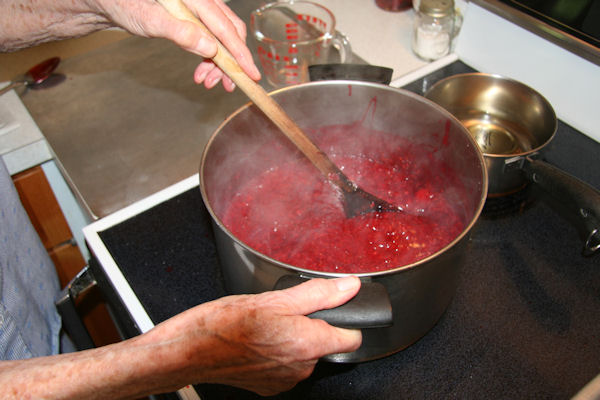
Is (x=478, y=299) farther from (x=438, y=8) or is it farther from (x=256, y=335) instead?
(x=438, y=8)

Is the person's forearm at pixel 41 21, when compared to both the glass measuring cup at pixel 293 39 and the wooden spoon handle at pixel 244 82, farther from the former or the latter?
the glass measuring cup at pixel 293 39

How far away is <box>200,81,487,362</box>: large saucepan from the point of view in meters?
0.56

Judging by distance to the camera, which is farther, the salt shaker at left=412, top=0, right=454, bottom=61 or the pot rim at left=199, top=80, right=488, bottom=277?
the salt shaker at left=412, top=0, right=454, bottom=61

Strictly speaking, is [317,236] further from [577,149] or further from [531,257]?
[577,149]

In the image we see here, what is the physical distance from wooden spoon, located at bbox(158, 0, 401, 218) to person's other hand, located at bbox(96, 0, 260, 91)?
0.02 m

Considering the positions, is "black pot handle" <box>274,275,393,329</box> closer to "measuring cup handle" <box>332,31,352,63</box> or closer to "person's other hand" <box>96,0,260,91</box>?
"person's other hand" <box>96,0,260,91</box>

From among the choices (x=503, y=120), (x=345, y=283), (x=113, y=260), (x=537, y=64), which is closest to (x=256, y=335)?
(x=345, y=283)

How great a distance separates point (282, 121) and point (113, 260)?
398 millimetres

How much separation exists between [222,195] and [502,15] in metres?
0.75

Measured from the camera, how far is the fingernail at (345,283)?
510mm

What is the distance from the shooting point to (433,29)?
1165mm

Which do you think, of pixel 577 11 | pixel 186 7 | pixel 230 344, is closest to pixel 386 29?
pixel 577 11

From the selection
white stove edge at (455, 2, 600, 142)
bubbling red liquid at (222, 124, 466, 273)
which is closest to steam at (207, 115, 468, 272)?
bubbling red liquid at (222, 124, 466, 273)

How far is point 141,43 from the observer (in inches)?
54.2
